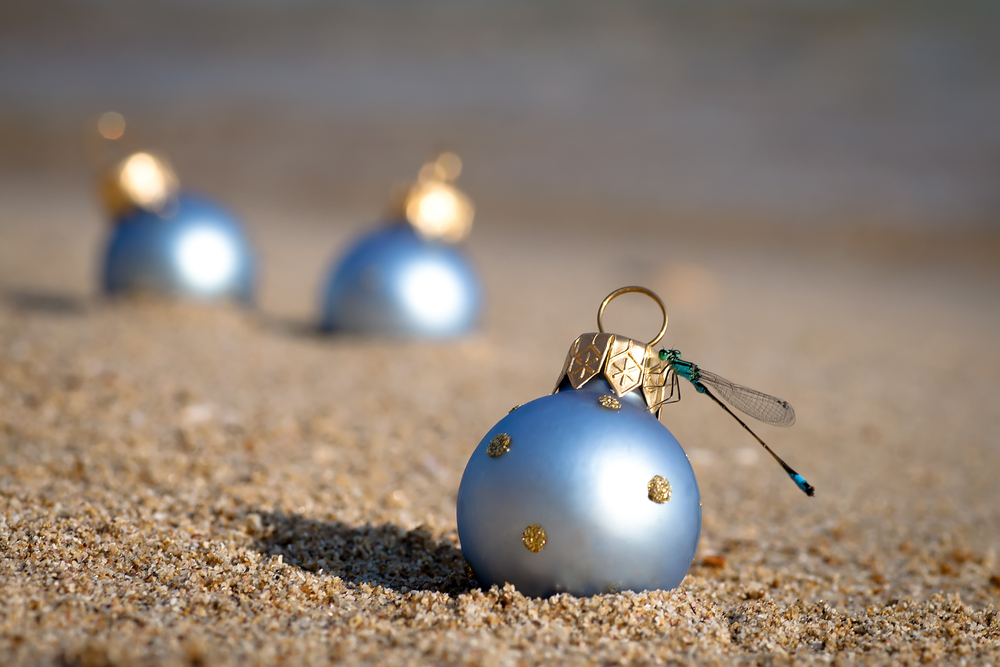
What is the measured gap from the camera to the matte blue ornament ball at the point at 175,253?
25.9ft

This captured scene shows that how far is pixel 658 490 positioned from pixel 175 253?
19.6ft

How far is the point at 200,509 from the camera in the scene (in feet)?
13.3

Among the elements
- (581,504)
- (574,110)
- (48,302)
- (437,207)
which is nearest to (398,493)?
(581,504)

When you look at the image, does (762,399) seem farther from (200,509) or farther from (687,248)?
(687,248)

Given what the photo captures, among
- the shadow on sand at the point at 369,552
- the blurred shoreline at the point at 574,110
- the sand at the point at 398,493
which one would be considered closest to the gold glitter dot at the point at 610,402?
the sand at the point at 398,493

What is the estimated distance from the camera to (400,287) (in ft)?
24.9

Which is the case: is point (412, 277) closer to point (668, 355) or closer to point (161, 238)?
point (161, 238)

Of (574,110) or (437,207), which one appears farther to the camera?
(574,110)

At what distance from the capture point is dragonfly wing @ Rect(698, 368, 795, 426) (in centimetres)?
355

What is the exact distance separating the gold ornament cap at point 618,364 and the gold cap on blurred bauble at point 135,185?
5.79 metres

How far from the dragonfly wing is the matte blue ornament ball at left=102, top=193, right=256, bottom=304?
5.55m

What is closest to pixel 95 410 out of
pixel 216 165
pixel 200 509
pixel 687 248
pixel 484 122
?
pixel 200 509

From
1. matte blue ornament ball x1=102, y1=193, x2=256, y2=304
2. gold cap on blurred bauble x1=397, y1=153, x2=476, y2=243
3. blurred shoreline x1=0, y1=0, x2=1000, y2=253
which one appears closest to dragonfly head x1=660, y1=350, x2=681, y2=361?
gold cap on blurred bauble x1=397, y1=153, x2=476, y2=243

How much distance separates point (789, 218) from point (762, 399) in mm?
17115
